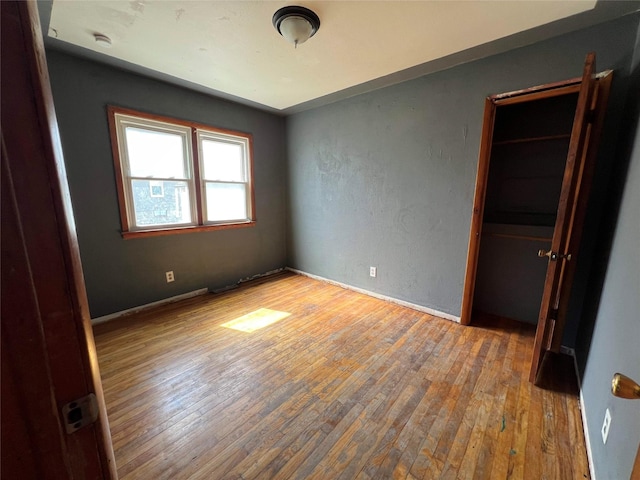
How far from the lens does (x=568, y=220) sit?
5.79ft

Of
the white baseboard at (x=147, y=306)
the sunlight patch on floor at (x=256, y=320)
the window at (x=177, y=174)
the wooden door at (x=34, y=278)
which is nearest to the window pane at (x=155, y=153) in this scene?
the window at (x=177, y=174)

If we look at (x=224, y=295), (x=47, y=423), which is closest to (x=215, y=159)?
(x=224, y=295)

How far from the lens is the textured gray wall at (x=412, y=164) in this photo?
1974 millimetres

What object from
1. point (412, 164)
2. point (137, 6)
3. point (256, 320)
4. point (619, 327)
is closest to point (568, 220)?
point (619, 327)

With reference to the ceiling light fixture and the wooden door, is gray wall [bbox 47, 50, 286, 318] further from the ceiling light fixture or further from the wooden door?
the wooden door

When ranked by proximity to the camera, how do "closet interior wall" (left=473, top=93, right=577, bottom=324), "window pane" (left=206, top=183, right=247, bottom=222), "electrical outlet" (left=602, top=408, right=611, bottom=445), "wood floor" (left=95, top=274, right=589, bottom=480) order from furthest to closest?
→ "window pane" (left=206, top=183, right=247, bottom=222)
"closet interior wall" (left=473, top=93, right=577, bottom=324)
"wood floor" (left=95, top=274, right=589, bottom=480)
"electrical outlet" (left=602, top=408, right=611, bottom=445)

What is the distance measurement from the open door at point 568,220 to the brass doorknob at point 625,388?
128 cm

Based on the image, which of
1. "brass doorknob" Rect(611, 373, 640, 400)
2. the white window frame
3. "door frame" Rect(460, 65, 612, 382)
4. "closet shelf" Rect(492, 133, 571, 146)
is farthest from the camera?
the white window frame

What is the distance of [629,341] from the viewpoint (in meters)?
1.09

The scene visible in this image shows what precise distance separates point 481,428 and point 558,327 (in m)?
1.10

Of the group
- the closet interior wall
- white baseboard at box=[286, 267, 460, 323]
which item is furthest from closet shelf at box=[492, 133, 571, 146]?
white baseboard at box=[286, 267, 460, 323]

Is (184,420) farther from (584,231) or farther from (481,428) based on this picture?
(584,231)

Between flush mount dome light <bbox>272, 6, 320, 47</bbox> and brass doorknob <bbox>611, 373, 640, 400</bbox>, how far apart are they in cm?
221

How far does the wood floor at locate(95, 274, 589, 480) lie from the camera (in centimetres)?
131
